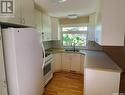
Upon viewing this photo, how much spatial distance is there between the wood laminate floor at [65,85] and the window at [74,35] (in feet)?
4.45

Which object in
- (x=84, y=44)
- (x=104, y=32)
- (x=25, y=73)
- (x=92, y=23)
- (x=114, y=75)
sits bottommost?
(x=114, y=75)

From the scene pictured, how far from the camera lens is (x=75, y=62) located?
3861 millimetres

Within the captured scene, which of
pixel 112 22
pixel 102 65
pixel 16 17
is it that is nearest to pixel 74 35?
pixel 102 65

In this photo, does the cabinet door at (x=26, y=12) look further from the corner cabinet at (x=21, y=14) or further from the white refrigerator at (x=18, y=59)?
the white refrigerator at (x=18, y=59)

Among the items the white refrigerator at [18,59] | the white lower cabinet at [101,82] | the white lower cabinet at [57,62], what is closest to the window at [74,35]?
the white lower cabinet at [57,62]

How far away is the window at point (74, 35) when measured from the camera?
167 inches

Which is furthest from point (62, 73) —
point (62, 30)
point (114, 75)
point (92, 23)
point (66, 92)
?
point (114, 75)

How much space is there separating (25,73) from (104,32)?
4.42 feet

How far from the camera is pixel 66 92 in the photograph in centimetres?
260

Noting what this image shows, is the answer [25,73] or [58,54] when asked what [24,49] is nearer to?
[25,73]

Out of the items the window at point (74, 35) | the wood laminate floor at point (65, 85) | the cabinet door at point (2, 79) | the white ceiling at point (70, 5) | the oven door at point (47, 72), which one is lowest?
the wood laminate floor at point (65, 85)

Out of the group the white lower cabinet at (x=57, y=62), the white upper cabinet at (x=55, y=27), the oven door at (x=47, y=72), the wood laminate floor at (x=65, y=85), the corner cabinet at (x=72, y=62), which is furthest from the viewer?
the white upper cabinet at (x=55, y=27)

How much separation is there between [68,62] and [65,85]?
1125 mm

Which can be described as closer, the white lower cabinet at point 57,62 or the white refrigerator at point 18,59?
A: the white refrigerator at point 18,59
